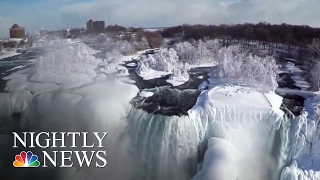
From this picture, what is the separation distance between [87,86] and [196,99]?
294 cm

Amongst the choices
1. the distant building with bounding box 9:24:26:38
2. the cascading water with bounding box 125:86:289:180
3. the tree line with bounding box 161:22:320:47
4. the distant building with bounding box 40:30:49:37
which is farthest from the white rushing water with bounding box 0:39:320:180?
the tree line with bounding box 161:22:320:47

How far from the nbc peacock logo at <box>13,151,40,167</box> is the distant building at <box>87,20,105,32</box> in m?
4.59

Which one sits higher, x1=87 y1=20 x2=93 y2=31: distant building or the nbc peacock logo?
x1=87 y1=20 x2=93 y2=31: distant building

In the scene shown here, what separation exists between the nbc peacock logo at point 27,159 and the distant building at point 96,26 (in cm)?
459

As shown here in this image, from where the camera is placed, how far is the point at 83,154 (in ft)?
21.5

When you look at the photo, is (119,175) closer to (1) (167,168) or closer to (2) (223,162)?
(1) (167,168)

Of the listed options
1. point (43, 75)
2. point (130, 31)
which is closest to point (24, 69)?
point (43, 75)

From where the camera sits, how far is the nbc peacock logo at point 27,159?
260 inches

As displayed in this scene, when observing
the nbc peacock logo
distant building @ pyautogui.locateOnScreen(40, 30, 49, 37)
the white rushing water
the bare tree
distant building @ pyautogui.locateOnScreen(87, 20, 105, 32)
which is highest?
distant building @ pyautogui.locateOnScreen(87, 20, 105, 32)

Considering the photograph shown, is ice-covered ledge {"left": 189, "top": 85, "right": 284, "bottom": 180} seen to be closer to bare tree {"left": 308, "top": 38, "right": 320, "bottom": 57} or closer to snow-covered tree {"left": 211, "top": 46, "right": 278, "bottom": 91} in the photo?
snow-covered tree {"left": 211, "top": 46, "right": 278, "bottom": 91}

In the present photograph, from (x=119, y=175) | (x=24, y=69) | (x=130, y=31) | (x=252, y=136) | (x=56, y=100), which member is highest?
(x=130, y=31)

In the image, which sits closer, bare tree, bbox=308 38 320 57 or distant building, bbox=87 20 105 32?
bare tree, bbox=308 38 320 57

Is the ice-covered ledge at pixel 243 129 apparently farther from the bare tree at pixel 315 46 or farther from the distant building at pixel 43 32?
the distant building at pixel 43 32

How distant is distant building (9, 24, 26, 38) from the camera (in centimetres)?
878
